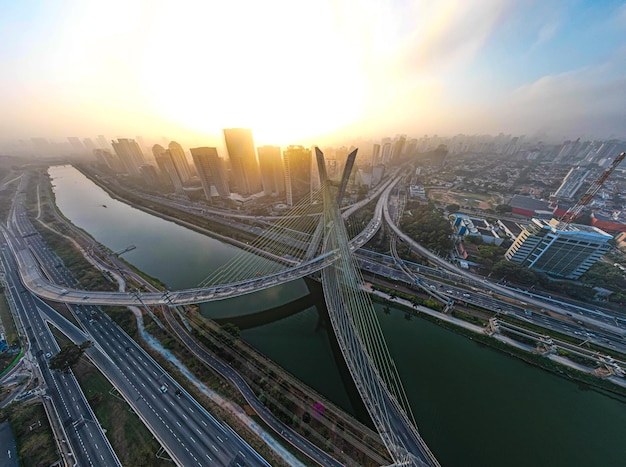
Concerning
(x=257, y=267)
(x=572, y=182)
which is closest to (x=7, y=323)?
(x=257, y=267)

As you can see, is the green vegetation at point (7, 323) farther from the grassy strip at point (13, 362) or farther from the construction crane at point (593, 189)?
the construction crane at point (593, 189)

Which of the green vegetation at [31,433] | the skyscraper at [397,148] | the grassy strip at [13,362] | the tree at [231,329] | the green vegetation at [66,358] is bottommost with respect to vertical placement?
the tree at [231,329]

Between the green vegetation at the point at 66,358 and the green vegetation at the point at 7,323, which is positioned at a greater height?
the green vegetation at the point at 66,358

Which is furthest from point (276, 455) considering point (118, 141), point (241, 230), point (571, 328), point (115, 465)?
point (118, 141)

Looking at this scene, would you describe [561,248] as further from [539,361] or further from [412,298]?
[412,298]

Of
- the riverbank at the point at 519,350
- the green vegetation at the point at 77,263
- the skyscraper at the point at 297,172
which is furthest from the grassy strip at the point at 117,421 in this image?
the skyscraper at the point at 297,172


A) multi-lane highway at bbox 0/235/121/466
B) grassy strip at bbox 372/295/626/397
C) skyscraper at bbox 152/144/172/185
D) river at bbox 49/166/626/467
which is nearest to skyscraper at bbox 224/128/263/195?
skyscraper at bbox 152/144/172/185

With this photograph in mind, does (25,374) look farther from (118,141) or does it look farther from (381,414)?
(118,141)

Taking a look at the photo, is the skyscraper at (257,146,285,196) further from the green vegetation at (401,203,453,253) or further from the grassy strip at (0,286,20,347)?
the grassy strip at (0,286,20,347)
